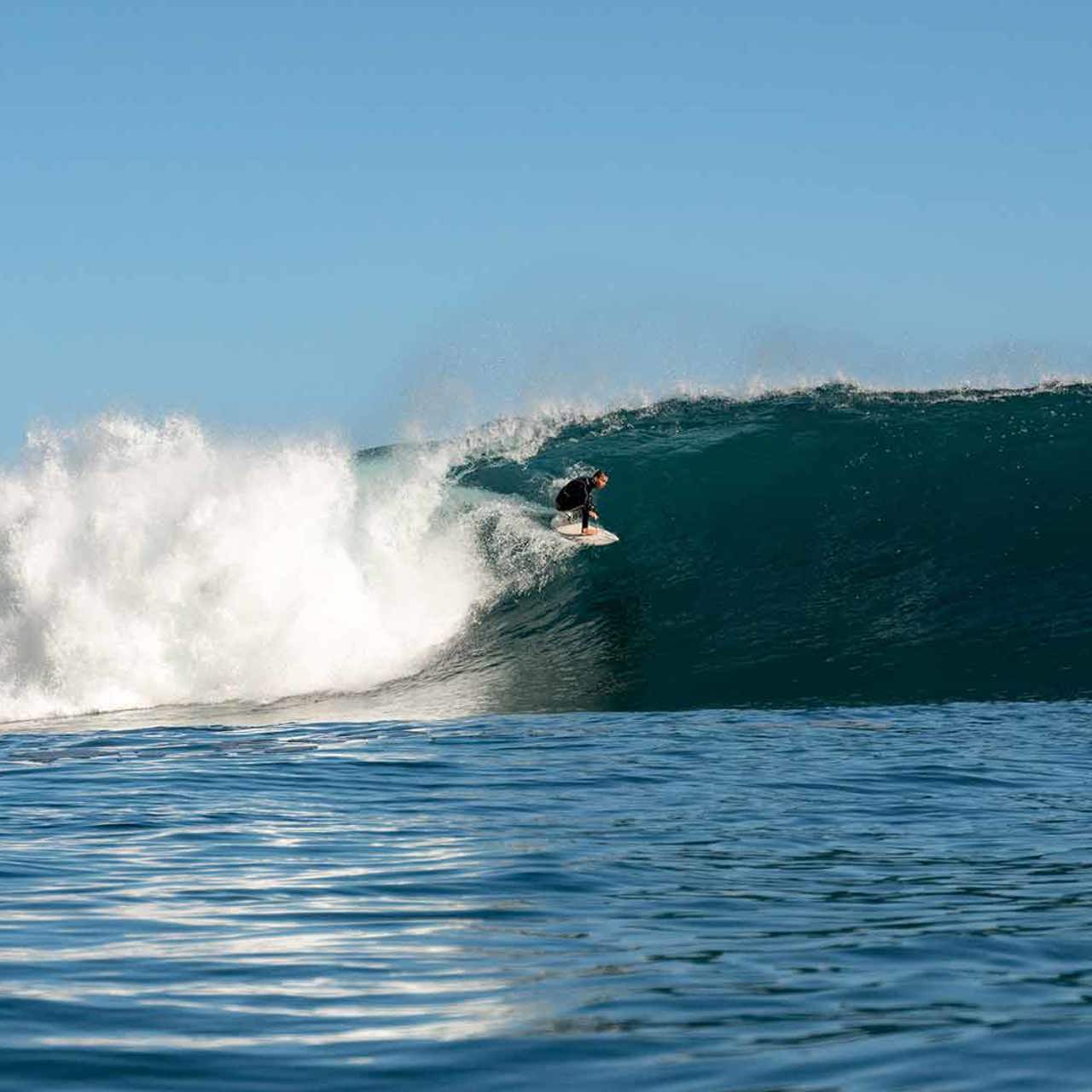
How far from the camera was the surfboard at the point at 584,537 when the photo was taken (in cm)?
1797

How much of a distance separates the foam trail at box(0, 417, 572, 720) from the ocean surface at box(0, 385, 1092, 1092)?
5 centimetres

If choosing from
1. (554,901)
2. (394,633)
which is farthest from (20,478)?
(554,901)

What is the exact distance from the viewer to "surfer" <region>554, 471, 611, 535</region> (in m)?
17.7

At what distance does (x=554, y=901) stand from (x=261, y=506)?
38.0ft

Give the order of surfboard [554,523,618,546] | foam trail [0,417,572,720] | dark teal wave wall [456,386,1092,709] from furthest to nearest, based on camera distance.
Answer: surfboard [554,523,618,546], foam trail [0,417,572,720], dark teal wave wall [456,386,1092,709]

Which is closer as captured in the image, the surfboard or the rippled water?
the rippled water

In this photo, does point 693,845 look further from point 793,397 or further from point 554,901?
point 793,397

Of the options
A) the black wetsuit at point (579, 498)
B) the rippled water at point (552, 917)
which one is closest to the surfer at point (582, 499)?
the black wetsuit at point (579, 498)

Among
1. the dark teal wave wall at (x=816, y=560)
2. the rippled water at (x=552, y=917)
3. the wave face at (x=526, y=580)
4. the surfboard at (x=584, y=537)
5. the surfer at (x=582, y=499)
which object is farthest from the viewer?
the surfboard at (x=584, y=537)

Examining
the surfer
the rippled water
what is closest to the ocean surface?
the rippled water

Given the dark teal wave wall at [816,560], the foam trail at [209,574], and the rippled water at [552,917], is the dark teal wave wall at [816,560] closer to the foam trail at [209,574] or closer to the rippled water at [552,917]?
the foam trail at [209,574]

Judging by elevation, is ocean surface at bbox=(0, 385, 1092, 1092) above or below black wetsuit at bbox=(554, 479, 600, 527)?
below

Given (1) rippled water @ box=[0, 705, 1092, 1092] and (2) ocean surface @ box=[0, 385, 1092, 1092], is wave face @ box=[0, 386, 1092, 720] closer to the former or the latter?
(2) ocean surface @ box=[0, 385, 1092, 1092]

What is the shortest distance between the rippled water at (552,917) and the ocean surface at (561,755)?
3cm
